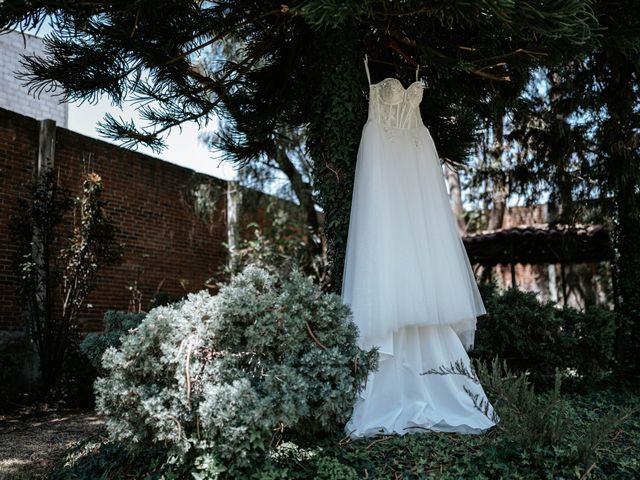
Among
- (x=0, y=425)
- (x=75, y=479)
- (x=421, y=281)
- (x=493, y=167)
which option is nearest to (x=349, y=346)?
(x=421, y=281)

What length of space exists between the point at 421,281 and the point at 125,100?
90.4 inches

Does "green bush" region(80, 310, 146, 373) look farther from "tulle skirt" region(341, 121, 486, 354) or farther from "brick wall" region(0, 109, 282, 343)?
"brick wall" region(0, 109, 282, 343)

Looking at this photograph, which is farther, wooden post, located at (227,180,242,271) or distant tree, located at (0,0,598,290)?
A: wooden post, located at (227,180,242,271)

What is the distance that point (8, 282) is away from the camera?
5.84 metres

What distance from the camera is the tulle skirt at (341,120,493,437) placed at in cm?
290

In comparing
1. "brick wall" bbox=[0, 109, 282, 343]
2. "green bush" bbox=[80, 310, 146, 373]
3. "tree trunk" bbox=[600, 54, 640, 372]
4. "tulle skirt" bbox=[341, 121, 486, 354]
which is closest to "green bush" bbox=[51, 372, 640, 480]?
"tulle skirt" bbox=[341, 121, 486, 354]

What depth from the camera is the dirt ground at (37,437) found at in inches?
129

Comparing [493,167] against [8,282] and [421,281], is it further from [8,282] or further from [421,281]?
[8,282]

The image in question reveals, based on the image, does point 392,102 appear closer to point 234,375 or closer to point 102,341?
point 234,375

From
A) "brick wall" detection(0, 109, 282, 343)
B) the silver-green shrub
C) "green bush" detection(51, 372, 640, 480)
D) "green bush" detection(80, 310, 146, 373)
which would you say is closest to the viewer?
the silver-green shrub

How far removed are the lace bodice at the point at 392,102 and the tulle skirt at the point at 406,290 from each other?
58mm

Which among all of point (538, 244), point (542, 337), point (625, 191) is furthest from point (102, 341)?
point (538, 244)

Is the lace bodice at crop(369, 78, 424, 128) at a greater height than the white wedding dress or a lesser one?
greater

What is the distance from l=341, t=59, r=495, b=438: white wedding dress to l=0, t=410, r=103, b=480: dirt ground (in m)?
2.07
